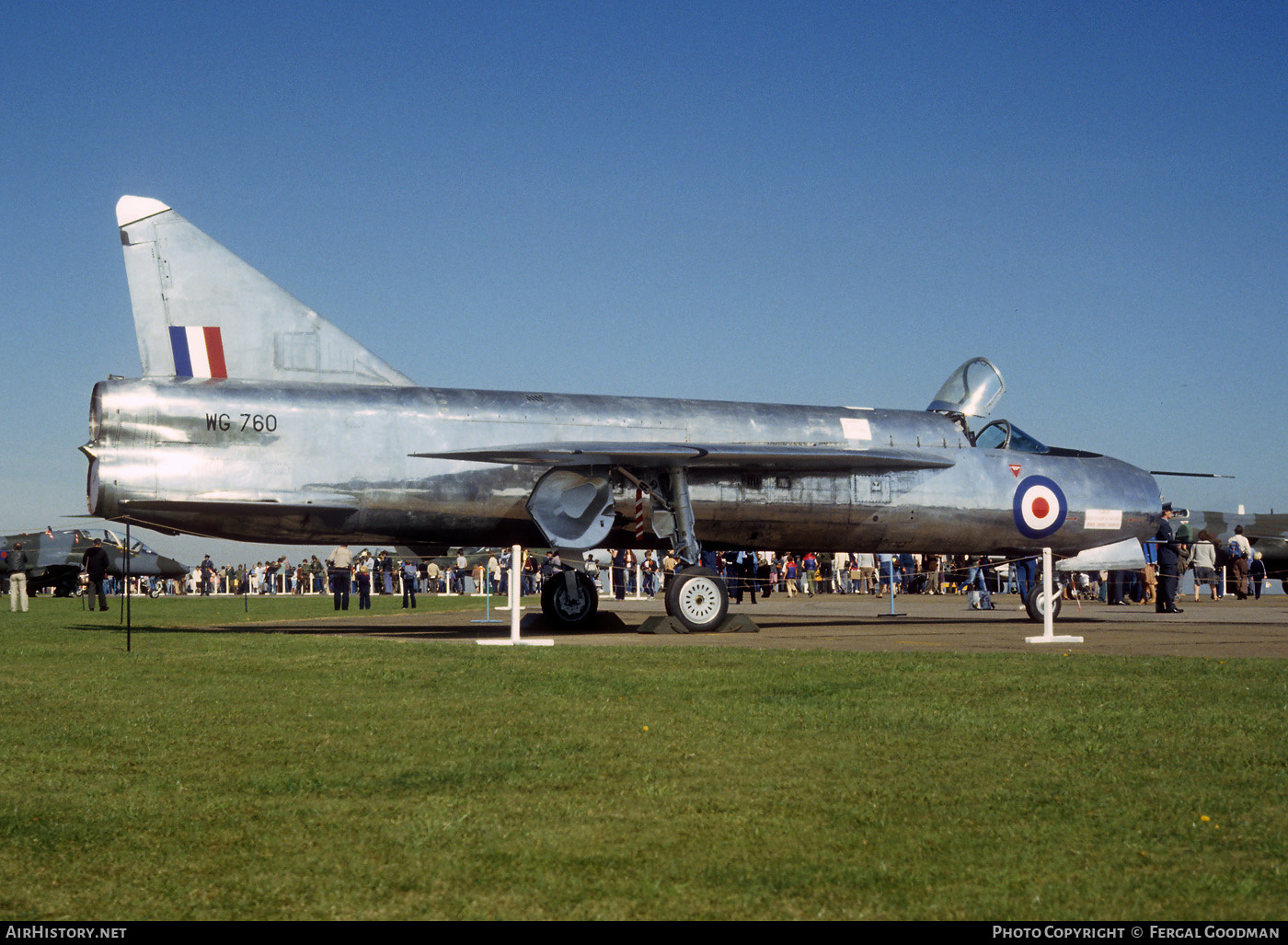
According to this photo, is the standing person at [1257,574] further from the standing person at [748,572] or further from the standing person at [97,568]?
the standing person at [97,568]

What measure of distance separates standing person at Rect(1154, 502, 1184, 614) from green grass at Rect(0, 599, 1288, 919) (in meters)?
15.8

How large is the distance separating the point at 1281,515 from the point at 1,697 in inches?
1980

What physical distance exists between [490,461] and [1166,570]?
16.5 m

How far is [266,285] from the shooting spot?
16578mm

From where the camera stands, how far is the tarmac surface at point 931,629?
14.3 meters

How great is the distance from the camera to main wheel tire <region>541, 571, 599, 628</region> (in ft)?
63.9

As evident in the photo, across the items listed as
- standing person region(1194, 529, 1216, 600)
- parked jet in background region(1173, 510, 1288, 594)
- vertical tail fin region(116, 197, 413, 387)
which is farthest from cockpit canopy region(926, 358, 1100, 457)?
standing person region(1194, 529, 1216, 600)

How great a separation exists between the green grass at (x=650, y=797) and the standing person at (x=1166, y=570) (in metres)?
15.8

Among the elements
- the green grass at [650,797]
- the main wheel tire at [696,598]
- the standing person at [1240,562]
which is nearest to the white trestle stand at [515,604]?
the main wheel tire at [696,598]

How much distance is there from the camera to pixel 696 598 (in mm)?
17188

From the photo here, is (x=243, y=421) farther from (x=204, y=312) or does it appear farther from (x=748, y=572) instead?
(x=748, y=572)

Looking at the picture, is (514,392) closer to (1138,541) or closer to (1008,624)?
(1008,624)

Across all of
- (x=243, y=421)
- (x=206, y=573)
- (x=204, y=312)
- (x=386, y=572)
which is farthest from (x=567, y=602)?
(x=206, y=573)

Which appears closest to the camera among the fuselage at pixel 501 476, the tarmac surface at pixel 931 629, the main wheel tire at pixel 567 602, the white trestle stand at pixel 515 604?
the white trestle stand at pixel 515 604
